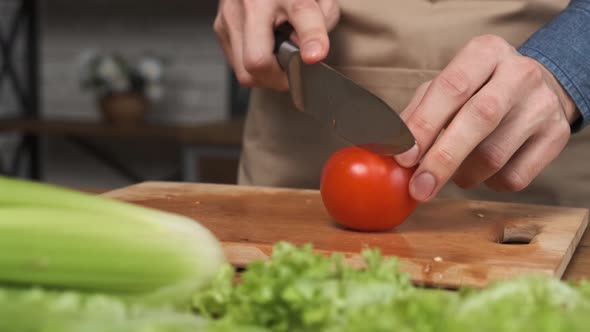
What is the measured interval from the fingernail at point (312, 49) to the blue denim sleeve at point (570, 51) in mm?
327

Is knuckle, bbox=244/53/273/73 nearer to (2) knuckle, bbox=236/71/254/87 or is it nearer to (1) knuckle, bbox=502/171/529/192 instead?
(2) knuckle, bbox=236/71/254/87

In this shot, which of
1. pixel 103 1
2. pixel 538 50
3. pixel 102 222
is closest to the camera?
pixel 102 222

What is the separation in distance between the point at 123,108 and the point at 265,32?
9.96 ft

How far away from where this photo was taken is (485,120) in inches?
A: 46.6

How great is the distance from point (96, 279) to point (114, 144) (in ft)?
14.1

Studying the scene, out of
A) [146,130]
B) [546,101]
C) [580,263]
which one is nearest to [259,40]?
[546,101]

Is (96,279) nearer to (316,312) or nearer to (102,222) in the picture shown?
Answer: (102,222)

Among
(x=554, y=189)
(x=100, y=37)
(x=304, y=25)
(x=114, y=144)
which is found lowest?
(x=114, y=144)

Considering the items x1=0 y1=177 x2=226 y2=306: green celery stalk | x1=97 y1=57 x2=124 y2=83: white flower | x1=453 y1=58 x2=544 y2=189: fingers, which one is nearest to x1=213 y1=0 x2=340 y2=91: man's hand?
x1=453 y1=58 x2=544 y2=189: fingers

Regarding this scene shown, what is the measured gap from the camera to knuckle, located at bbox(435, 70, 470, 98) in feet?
3.94

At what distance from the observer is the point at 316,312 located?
648 mm

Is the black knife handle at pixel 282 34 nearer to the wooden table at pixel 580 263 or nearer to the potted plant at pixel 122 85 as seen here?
the wooden table at pixel 580 263

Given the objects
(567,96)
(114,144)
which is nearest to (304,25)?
(567,96)

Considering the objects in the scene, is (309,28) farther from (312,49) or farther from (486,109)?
(486,109)
